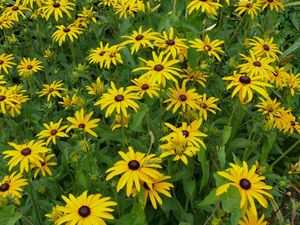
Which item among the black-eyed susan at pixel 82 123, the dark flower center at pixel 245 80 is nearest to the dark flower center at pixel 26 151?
the black-eyed susan at pixel 82 123

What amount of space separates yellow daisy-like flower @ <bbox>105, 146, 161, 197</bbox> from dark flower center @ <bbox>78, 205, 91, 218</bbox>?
5.3 inches

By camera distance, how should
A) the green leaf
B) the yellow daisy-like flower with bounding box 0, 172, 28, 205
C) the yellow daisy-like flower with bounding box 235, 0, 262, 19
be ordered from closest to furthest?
1. the green leaf
2. the yellow daisy-like flower with bounding box 0, 172, 28, 205
3. the yellow daisy-like flower with bounding box 235, 0, 262, 19

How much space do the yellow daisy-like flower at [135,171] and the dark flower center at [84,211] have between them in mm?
134

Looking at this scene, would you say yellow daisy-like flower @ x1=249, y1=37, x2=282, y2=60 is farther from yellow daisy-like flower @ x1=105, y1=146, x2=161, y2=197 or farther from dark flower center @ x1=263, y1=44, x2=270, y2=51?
yellow daisy-like flower @ x1=105, y1=146, x2=161, y2=197

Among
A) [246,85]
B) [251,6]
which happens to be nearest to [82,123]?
[246,85]

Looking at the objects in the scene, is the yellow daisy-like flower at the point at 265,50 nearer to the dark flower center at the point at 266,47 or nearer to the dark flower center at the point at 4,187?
the dark flower center at the point at 266,47

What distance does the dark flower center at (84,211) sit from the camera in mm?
1521

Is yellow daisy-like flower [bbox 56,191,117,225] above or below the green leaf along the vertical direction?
above

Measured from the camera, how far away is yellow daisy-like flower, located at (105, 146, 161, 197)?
1600 millimetres

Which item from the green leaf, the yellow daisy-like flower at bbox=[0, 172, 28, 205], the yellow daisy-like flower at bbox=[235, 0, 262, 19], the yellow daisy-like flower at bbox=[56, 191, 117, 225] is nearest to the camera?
the yellow daisy-like flower at bbox=[56, 191, 117, 225]

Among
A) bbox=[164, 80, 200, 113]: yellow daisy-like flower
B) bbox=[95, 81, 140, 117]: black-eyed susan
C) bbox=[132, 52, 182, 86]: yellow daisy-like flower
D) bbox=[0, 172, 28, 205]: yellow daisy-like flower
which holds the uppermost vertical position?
bbox=[132, 52, 182, 86]: yellow daisy-like flower

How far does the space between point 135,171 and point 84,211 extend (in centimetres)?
24

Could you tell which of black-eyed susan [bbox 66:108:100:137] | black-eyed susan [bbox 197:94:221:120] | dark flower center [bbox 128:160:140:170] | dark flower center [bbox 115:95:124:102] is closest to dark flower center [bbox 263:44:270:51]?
black-eyed susan [bbox 197:94:221:120]

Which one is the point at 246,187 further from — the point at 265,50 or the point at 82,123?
the point at 265,50
